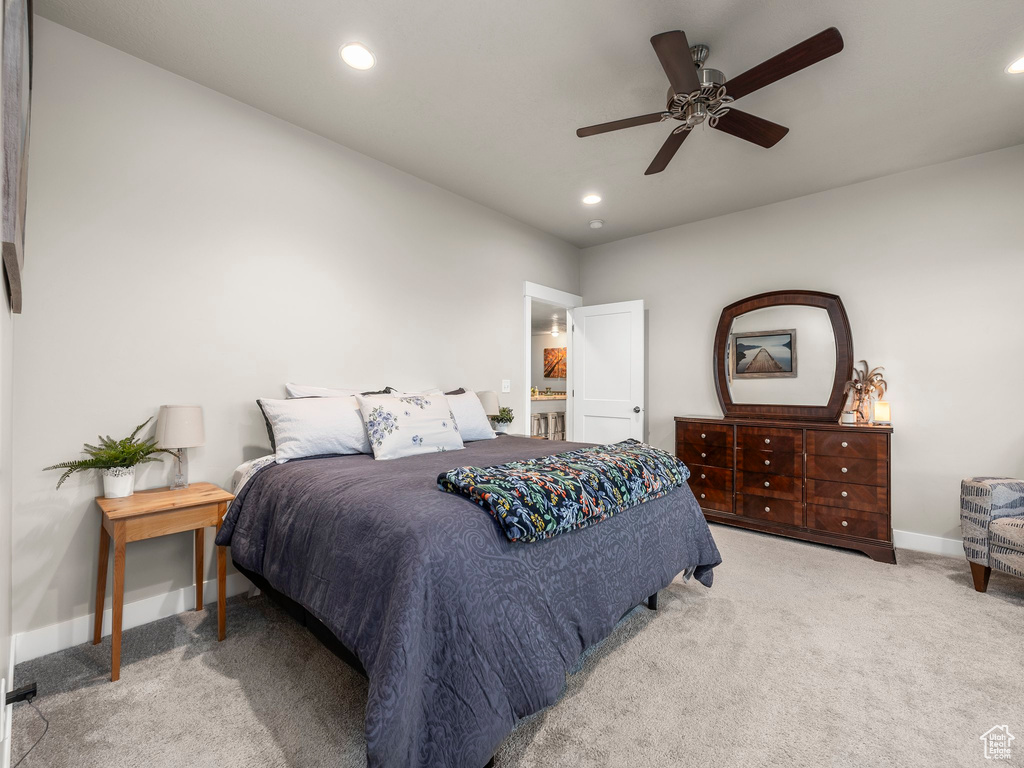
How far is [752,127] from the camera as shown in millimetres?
2309

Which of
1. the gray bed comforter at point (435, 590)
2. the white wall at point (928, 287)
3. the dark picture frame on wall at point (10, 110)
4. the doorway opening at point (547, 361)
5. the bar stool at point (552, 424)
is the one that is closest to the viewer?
the dark picture frame on wall at point (10, 110)

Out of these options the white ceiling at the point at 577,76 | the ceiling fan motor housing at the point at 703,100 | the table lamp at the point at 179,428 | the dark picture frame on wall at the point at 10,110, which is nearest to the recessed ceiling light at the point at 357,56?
the white ceiling at the point at 577,76

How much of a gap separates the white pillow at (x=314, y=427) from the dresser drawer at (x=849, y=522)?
3.15 m

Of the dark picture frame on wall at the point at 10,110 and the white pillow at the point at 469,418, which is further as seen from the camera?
the white pillow at the point at 469,418

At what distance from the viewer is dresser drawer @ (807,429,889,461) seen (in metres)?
3.20

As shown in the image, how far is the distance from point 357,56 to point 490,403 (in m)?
2.36

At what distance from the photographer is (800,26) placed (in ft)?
6.73

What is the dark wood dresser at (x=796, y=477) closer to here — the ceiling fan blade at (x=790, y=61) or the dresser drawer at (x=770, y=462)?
the dresser drawer at (x=770, y=462)

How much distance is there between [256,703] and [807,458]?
359cm

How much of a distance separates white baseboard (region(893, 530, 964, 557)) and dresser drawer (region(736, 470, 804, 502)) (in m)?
0.77

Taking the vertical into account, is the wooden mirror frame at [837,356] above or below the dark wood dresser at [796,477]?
above

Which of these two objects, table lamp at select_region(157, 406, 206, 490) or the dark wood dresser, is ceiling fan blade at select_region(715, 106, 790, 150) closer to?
the dark wood dresser

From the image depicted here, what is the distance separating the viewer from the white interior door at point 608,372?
459 cm

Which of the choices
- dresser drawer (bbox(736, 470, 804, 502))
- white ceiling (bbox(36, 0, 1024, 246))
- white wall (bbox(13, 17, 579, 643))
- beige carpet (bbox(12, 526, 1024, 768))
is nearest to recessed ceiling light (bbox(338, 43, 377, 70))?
white ceiling (bbox(36, 0, 1024, 246))
